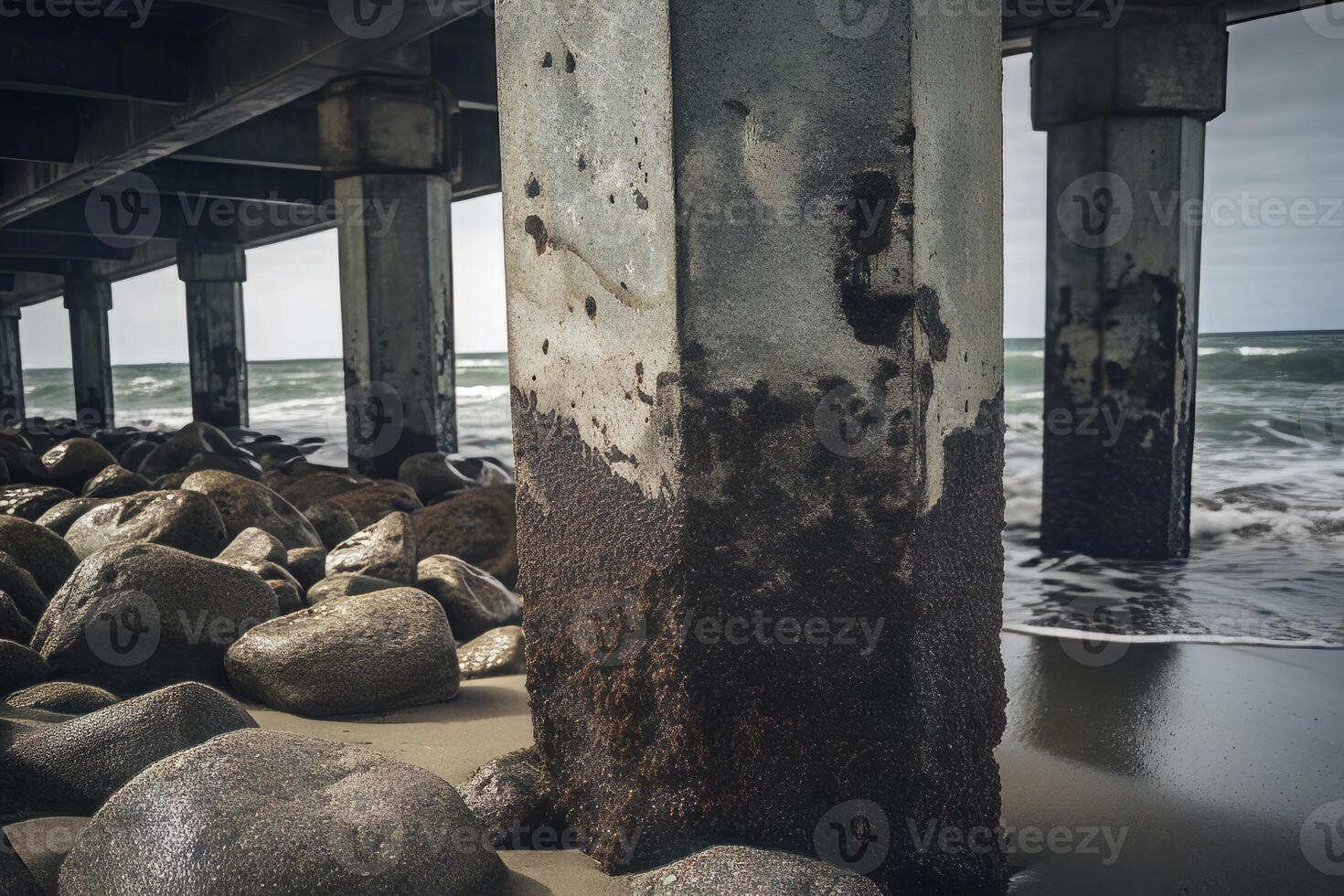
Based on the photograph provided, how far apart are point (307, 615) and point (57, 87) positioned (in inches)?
327

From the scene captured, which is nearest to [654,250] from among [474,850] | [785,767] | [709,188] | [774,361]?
[709,188]

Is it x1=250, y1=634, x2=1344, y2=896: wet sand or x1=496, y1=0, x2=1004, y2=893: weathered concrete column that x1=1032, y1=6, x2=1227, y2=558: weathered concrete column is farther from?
x1=496, y1=0, x2=1004, y2=893: weathered concrete column

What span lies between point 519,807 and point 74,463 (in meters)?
6.81

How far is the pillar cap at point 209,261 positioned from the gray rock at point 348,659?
61.4 ft

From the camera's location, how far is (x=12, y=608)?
149 inches

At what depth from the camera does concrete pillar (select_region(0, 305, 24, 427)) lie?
109 ft

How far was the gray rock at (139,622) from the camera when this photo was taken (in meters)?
3.59

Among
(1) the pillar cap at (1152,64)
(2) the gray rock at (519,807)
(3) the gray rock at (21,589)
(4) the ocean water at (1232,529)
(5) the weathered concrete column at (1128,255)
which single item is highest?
(1) the pillar cap at (1152,64)

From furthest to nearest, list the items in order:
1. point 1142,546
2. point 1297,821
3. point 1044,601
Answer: point 1142,546 < point 1044,601 < point 1297,821

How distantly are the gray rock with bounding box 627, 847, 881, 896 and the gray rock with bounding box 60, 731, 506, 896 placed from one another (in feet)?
1.51

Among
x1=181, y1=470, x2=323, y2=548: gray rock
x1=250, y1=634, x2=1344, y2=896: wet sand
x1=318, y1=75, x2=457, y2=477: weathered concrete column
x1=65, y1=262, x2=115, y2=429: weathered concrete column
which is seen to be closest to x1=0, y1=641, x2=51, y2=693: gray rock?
x1=250, y1=634, x2=1344, y2=896: wet sand

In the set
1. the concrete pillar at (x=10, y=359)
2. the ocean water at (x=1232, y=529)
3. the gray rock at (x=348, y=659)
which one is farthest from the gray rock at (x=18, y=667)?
the concrete pillar at (x=10, y=359)

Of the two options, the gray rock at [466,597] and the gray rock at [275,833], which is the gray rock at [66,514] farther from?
the gray rock at [275,833]

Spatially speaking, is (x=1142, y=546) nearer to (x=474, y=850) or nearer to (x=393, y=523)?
(x=393, y=523)
